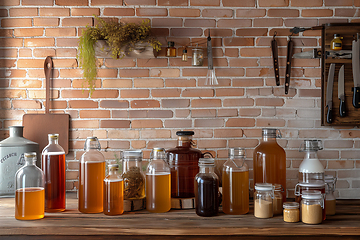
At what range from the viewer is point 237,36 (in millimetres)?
1949

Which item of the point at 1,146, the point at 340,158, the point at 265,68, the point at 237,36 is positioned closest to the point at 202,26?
the point at 237,36

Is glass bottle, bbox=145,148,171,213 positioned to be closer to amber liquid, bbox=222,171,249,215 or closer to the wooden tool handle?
amber liquid, bbox=222,171,249,215

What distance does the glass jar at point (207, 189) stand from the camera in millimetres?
1377

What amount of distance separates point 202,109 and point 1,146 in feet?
3.86

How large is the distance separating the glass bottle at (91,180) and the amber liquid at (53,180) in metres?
0.10

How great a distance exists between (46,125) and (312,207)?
1.58 meters

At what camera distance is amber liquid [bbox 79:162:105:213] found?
1432 millimetres

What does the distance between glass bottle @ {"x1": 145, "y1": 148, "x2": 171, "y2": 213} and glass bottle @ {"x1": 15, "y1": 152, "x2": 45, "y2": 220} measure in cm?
47

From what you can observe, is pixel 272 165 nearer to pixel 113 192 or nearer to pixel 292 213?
pixel 292 213

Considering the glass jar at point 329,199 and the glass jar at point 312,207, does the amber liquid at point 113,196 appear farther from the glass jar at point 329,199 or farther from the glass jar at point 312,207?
the glass jar at point 329,199

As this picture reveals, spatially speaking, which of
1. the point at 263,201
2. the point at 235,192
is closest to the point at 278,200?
the point at 263,201

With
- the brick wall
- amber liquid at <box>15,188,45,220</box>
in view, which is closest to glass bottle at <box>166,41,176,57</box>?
the brick wall

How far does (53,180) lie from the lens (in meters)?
1.44

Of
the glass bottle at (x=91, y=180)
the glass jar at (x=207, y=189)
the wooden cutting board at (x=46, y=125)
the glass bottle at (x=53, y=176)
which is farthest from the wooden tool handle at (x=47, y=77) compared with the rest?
the glass jar at (x=207, y=189)
